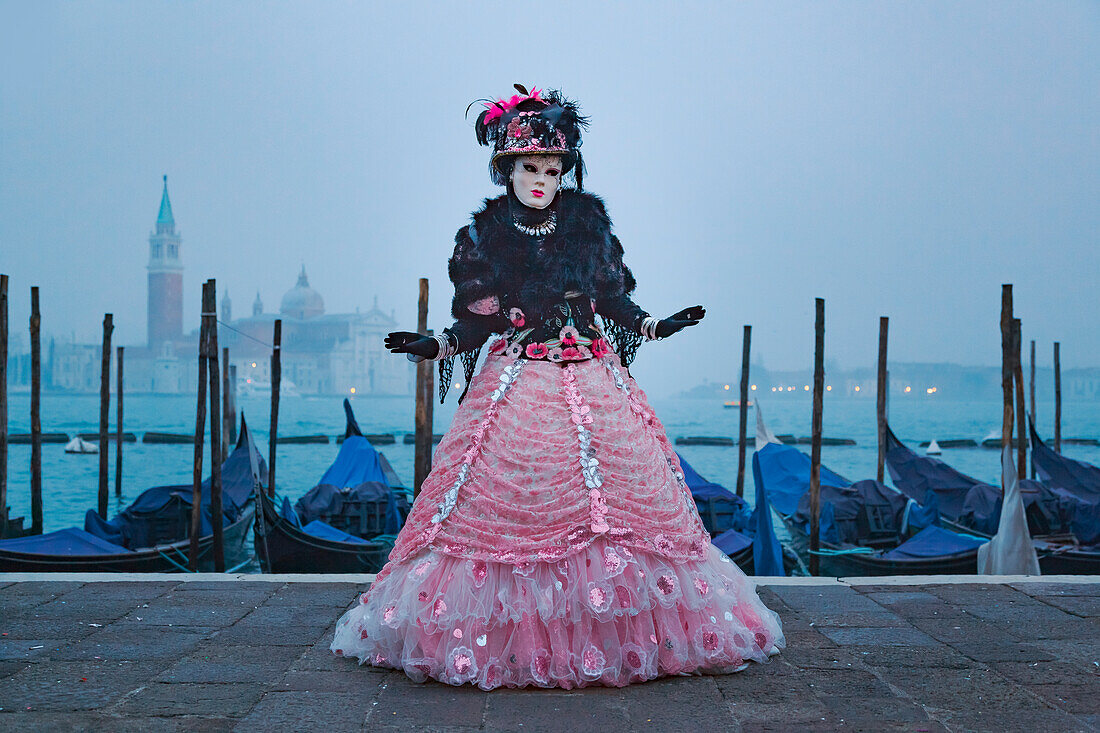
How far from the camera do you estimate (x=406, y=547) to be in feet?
9.39

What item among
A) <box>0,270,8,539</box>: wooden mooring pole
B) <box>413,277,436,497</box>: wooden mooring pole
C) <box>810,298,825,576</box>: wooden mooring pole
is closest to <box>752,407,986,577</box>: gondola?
<box>810,298,825,576</box>: wooden mooring pole

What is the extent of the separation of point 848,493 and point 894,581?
6.05 meters

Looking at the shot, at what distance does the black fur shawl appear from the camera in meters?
3.06

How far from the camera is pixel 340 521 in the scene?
9688 millimetres

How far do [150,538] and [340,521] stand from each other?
6.07ft

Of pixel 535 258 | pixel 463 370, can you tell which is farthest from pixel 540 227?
pixel 463 370

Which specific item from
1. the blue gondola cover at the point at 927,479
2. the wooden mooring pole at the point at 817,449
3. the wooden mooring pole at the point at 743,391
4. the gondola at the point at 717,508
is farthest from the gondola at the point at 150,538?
the blue gondola cover at the point at 927,479

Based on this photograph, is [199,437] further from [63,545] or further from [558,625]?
[558,625]

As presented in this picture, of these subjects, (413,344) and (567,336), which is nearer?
(413,344)

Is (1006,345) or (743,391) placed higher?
(1006,345)

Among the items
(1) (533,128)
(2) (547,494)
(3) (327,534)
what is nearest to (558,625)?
(2) (547,494)

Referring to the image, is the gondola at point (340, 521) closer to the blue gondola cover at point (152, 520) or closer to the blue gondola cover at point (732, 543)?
the blue gondola cover at point (152, 520)
